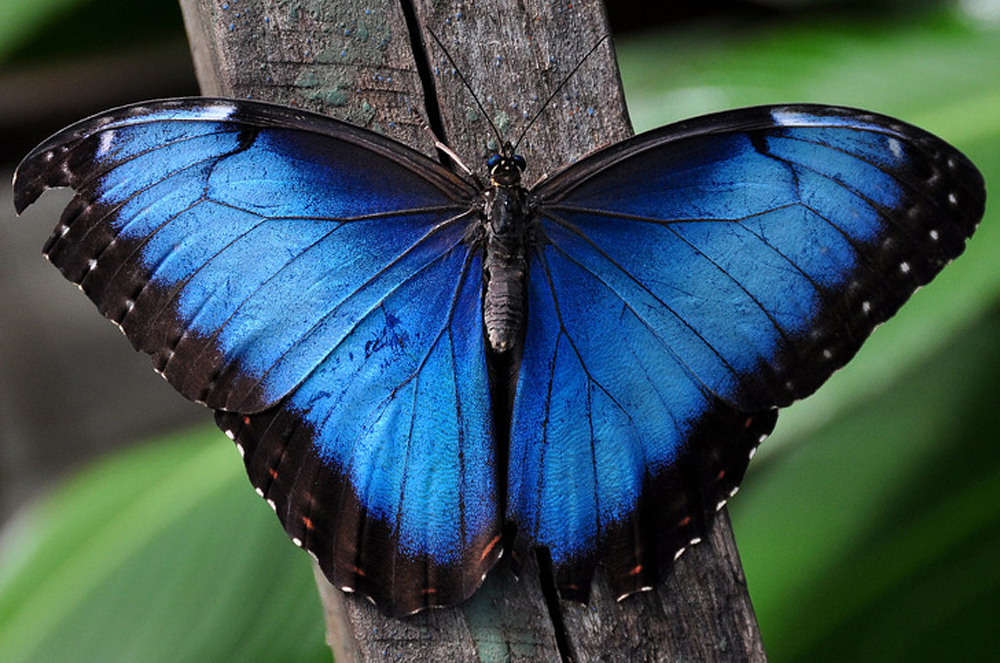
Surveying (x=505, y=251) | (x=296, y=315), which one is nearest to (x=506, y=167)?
(x=505, y=251)

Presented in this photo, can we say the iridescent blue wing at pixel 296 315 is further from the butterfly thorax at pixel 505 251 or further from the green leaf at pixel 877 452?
the green leaf at pixel 877 452

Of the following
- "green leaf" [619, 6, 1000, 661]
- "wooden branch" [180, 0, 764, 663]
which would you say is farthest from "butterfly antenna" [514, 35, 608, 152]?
"green leaf" [619, 6, 1000, 661]

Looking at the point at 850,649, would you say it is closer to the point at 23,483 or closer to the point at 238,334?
the point at 238,334

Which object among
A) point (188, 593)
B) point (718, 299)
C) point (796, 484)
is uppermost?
point (718, 299)

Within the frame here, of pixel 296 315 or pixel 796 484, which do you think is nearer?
pixel 296 315

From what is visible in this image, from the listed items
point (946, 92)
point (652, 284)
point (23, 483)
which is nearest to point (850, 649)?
point (946, 92)

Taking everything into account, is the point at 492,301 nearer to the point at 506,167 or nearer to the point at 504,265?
the point at 504,265

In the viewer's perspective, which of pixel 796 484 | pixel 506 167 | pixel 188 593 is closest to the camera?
pixel 506 167
